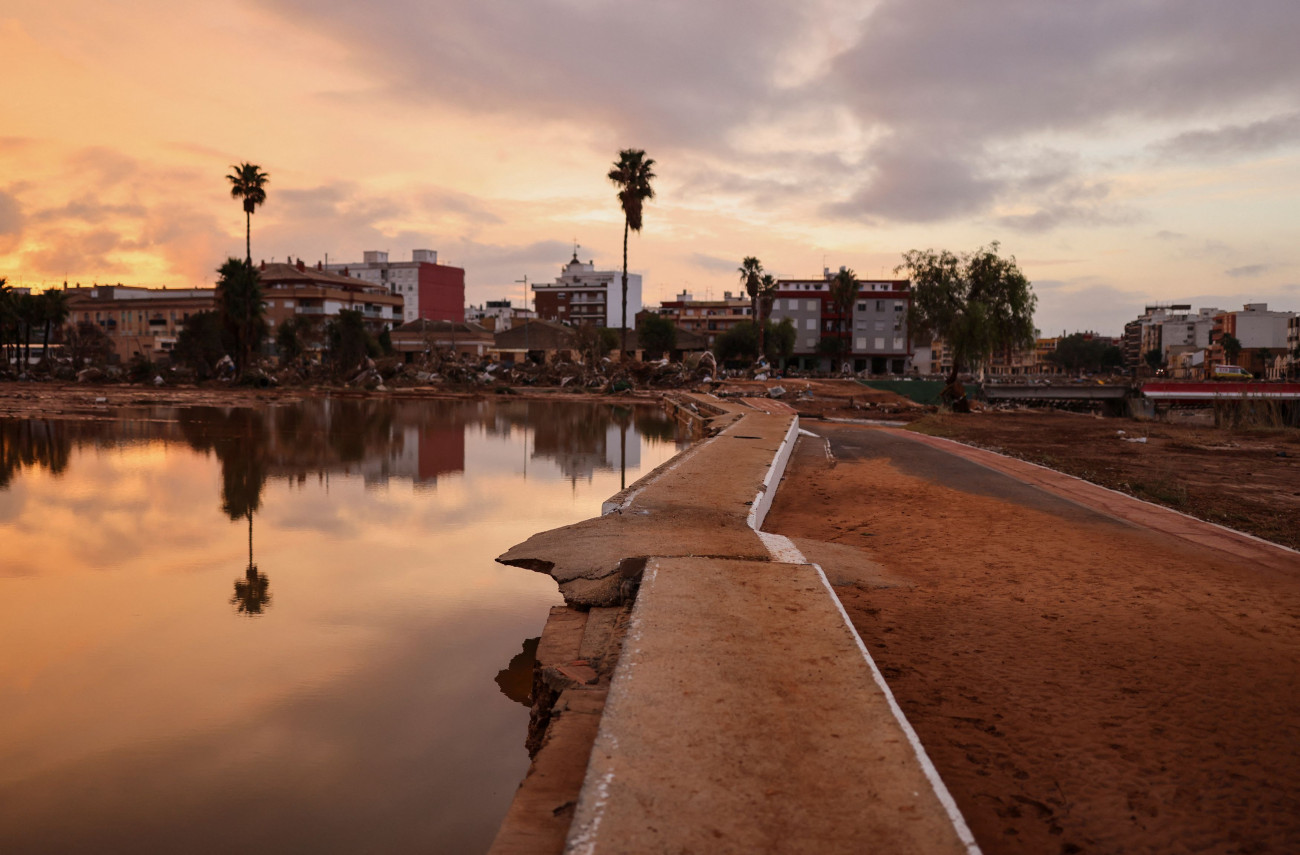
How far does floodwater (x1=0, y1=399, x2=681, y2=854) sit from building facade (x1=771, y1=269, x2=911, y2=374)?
86.9m

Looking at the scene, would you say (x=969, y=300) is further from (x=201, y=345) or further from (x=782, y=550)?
(x=201, y=345)

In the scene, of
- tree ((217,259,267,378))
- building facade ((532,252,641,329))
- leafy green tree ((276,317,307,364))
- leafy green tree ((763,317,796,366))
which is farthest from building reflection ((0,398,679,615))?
building facade ((532,252,641,329))

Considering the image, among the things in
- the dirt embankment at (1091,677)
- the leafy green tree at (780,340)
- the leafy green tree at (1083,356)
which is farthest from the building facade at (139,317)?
the leafy green tree at (1083,356)

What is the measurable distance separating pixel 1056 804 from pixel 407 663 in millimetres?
5029

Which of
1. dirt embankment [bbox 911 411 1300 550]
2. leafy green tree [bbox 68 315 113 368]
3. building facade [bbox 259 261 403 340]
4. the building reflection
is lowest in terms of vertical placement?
the building reflection

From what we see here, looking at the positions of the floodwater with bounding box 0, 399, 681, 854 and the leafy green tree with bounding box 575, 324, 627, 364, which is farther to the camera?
the leafy green tree with bounding box 575, 324, 627, 364

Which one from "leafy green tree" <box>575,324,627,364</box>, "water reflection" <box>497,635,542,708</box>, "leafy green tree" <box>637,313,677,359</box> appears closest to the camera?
"water reflection" <box>497,635,542,708</box>

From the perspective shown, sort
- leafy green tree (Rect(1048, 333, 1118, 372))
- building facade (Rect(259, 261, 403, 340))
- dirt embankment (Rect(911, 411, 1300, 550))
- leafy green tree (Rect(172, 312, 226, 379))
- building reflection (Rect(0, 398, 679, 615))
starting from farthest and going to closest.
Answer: leafy green tree (Rect(1048, 333, 1118, 372)) < building facade (Rect(259, 261, 403, 340)) < leafy green tree (Rect(172, 312, 226, 379)) < building reflection (Rect(0, 398, 679, 615)) < dirt embankment (Rect(911, 411, 1300, 550))

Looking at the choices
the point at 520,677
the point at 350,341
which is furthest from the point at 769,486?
the point at 350,341

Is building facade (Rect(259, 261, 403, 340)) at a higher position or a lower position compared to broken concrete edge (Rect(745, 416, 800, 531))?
higher

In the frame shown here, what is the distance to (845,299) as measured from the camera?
3708 inches

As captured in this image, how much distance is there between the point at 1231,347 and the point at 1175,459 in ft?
399

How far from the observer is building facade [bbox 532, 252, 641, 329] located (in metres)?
122

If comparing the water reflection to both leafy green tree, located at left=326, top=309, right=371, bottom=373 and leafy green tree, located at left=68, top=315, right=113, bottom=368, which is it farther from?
leafy green tree, located at left=68, top=315, right=113, bottom=368
